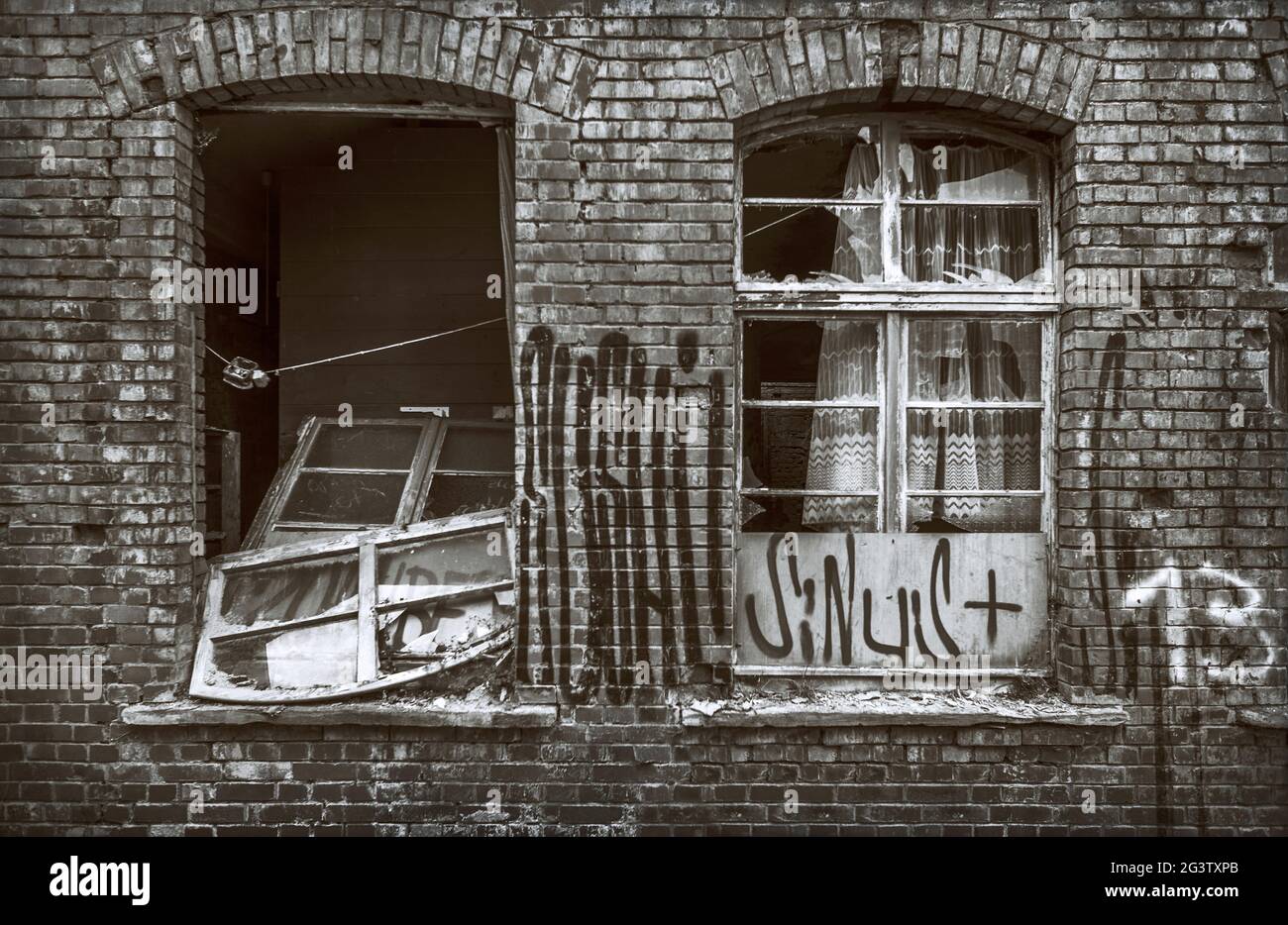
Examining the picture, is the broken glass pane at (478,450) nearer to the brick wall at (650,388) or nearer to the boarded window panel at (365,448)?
the boarded window panel at (365,448)

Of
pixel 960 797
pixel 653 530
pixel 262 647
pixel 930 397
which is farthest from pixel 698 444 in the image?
pixel 262 647

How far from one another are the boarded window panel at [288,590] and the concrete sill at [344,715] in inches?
16.3

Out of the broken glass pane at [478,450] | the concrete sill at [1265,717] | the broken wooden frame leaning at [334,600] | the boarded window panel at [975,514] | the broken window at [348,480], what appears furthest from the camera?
the broken glass pane at [478,450]

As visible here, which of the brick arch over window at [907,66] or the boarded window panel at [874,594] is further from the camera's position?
the boarded window panel at [874,594]

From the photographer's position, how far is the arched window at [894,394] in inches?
153

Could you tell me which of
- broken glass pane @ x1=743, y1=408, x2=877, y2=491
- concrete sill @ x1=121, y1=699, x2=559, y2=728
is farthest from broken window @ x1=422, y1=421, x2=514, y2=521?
broken glass pane @ x1=743, y1=408, x2=877, y2=491

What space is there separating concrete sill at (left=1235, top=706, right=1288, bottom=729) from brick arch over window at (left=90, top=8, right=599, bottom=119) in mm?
3810

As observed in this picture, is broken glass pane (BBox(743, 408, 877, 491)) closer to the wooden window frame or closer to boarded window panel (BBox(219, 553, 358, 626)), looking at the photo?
the wooden window frame

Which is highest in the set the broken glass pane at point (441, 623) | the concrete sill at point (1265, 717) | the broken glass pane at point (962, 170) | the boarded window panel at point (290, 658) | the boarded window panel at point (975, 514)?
the broken glass pane at point (962, 170)

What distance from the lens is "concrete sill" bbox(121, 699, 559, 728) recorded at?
3643mm

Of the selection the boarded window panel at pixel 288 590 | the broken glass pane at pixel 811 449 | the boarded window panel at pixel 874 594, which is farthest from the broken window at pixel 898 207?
the boarded window panel at pixel 288 590

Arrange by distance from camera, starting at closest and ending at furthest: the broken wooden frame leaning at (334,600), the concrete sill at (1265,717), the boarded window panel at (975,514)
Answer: the concrete sill at (1265,717)
the broken wooden frame leaning at (334,600)
the boarded window panel at (975,514)

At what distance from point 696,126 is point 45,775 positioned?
377 cm

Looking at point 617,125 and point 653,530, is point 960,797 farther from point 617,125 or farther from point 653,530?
point 617,125
